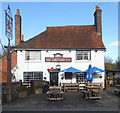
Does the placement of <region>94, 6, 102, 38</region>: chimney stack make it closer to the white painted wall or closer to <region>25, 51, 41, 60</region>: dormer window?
the white painted wall

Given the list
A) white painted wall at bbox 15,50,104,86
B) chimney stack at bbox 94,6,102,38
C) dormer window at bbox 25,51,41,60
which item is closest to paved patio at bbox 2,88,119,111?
white painted wall at bbox 15,50,104,86

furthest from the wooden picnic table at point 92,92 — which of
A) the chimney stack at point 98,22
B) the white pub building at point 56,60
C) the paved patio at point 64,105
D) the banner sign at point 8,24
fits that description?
the chimney stack at point 98,22

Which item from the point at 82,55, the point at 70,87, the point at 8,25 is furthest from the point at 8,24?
the point at 82,55

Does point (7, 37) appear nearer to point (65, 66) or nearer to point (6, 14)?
point (6, 14)

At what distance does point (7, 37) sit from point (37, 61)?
26.6ft

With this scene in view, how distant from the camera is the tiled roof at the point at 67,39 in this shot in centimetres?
1844

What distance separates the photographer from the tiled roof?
726 inches

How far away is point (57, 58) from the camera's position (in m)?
18.1

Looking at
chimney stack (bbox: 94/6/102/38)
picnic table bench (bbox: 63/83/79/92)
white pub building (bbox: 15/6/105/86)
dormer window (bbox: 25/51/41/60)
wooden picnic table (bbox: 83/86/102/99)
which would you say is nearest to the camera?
wooden picnic table (bbox: 83/86/102/99)

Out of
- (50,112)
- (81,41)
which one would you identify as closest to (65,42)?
(81,41)

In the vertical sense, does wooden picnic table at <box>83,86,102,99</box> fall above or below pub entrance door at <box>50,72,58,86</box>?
below

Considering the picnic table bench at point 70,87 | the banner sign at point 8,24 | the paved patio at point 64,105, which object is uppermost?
the banner sign at point 8,24

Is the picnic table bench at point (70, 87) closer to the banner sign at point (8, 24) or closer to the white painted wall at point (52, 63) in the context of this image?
the white painted wall at point (52, 63)

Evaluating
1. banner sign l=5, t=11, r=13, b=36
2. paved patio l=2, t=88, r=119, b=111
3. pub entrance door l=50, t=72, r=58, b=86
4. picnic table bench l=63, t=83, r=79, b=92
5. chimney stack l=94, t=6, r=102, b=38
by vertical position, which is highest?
chimney stack l=94, t=6, r=102, b=38
